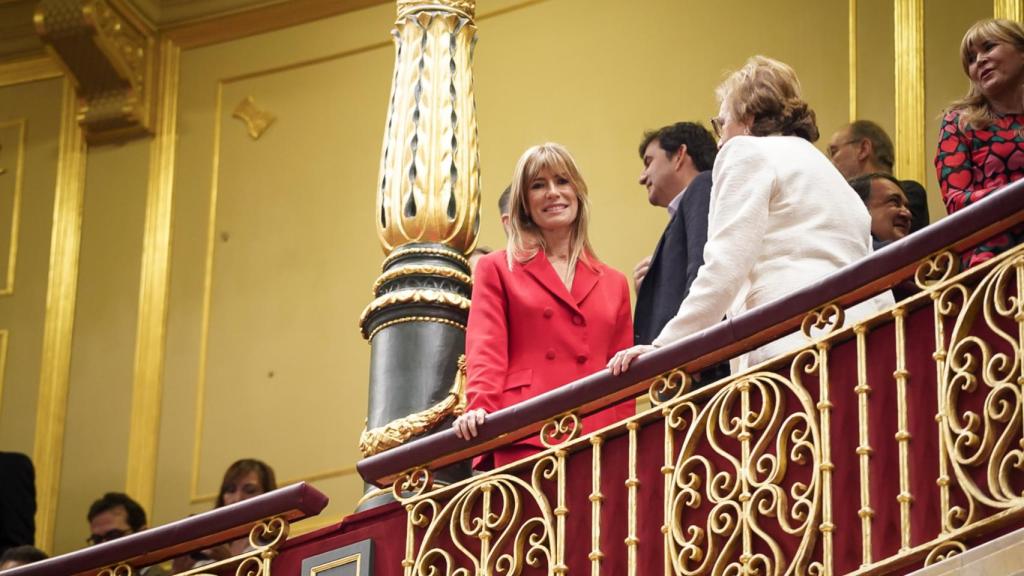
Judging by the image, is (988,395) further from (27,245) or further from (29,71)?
(29,71)

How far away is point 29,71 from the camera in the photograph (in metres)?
11.4

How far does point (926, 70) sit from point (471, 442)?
3.85m

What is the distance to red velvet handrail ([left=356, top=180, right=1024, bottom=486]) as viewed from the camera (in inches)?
193

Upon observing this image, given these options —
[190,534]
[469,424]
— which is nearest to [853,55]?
[469,424]

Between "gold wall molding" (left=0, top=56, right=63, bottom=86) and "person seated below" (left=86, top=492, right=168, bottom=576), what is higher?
"gold wall molding" (left=0, top=56, right=63, bottom=86)

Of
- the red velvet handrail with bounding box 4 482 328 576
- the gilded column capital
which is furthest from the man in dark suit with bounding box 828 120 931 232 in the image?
the red velvet handrail with bounding box 4 482 328 576

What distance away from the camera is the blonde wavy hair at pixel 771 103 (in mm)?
5699

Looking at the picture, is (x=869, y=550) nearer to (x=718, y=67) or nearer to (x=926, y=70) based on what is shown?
(x=926, y=70)

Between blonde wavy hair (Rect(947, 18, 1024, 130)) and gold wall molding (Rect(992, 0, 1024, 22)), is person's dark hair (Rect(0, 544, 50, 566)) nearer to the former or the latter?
blonde wavy hair (Rect(947, 18, 1024, 130))

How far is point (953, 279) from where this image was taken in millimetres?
4902

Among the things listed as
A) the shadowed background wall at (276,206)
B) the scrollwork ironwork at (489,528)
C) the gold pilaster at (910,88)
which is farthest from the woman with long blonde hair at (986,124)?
the shadowed background wall at (276,206)

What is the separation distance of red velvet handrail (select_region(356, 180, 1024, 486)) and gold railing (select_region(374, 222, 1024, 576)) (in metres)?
0.04

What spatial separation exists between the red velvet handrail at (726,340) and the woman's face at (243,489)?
2066mm

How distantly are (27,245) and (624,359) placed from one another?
640 centimetres
